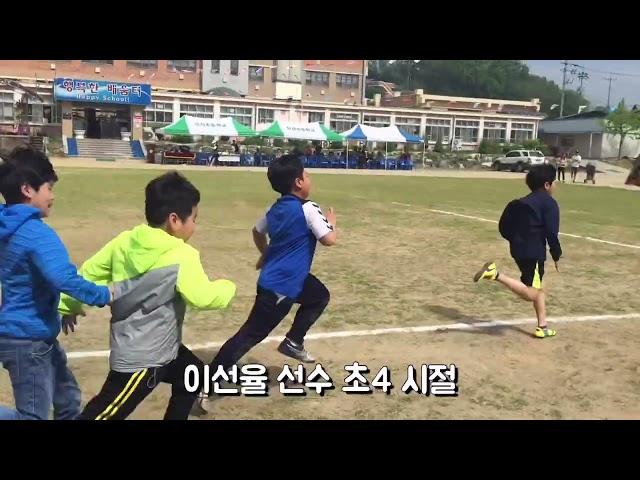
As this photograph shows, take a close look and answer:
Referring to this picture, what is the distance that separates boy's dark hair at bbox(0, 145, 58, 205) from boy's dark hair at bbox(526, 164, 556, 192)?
4.24 metres

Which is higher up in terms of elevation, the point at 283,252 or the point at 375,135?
the point at 375,135

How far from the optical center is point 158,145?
137 ft

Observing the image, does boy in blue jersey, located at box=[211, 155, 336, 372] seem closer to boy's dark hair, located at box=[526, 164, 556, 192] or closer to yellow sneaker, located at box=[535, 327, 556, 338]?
boy's dark hair, located at box=[526, 164, 556, 192]

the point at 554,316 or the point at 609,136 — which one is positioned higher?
the point at 609,136

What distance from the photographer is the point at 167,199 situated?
2916 mm

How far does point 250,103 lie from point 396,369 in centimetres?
5485

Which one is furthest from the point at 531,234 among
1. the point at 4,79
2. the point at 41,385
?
the point at 4,79

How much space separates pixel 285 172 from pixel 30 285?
1.79 m

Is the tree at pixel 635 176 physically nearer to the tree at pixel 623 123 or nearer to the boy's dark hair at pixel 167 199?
the boy's dark hair at pixel 167 199

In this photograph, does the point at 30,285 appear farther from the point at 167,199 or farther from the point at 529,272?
the point at 529,272

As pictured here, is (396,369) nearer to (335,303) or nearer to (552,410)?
(552,410)

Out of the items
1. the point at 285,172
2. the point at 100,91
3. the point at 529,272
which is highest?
the point at 100,91

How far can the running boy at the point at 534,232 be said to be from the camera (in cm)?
557

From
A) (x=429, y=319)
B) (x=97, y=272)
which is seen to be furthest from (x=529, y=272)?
(x=97, y=272)
